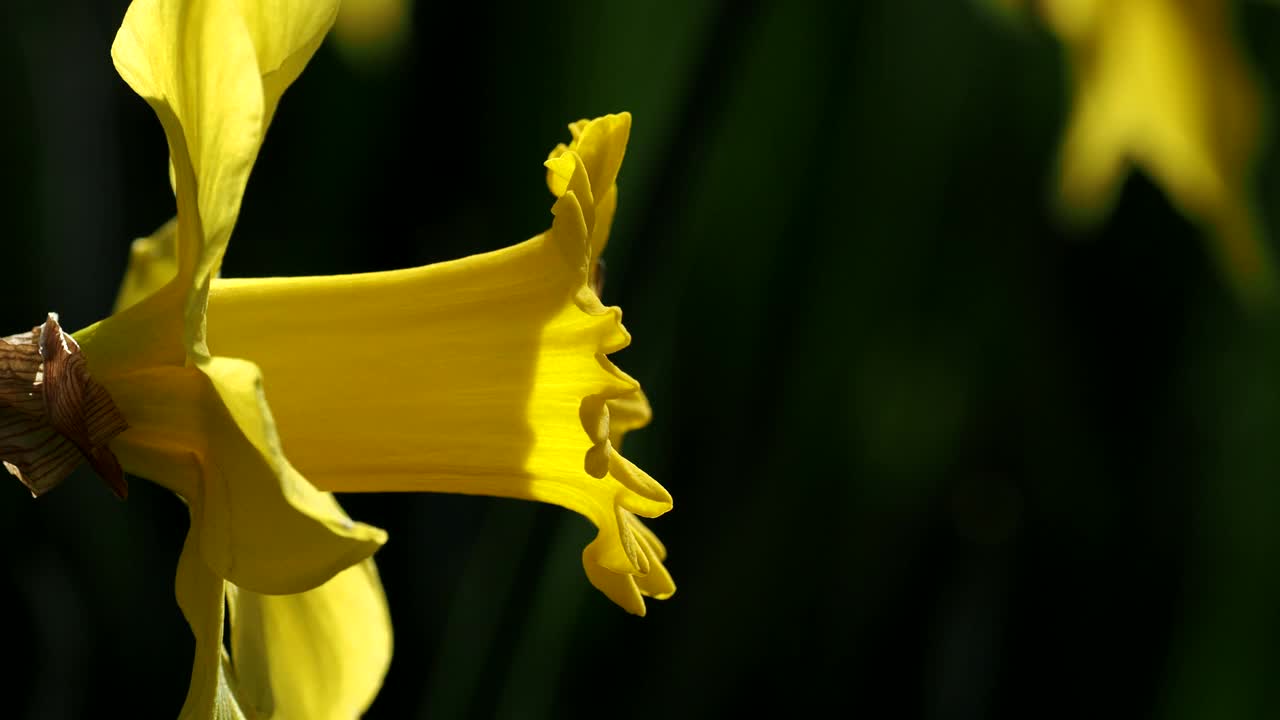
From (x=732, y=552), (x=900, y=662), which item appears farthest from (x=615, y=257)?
(x=900, y=662)

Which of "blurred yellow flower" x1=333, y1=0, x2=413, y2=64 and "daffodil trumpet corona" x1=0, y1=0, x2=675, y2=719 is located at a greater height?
"blurred yellow flower" x1=333, y1=0, x2=413, y2=64

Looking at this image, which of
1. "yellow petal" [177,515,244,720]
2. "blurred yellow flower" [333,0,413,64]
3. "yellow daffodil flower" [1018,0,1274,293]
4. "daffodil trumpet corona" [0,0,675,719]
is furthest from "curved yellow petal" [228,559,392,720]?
"yellow daffodil flower" [1018,0,1274,293]

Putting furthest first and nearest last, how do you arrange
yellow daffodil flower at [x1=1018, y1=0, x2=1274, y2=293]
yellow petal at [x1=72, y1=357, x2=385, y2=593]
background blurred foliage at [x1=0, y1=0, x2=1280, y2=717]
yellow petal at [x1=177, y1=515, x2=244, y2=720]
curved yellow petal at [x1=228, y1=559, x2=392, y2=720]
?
background blurred foliage at [x1=0, y1=0, x2=1280, y2=717] → yellow daffodil flower at [x1=1018, y1=0, x2=1274, y2=293] → curved yellow petal at [x1=228, y1=559, x2=392, y2=720] → yellow petal at [x1=177, y1=515, x2=244, y2=720] → yellow petal at [x1=72, y1=357, x2=385, y2=593]

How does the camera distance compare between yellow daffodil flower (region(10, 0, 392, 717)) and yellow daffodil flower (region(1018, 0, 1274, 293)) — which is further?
yellow daffodil flower (region(1018, 0, 1274, 293))

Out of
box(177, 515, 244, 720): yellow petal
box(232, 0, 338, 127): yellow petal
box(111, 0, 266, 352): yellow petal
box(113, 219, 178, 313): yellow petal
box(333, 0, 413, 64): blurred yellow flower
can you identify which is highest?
box(333, 0, 413, 64): blurred yellow flower

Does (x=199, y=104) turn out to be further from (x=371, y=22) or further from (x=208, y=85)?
(x=371, y=22)

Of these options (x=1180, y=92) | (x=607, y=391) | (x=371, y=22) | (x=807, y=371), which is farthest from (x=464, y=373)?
(x=807, y=371)

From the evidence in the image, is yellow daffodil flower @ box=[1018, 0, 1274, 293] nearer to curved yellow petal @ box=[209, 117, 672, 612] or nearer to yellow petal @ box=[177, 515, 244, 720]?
curved yellow petal @ box=[209, 117, 672, 612]

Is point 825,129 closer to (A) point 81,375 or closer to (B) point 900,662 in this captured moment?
(B) point 900,662
